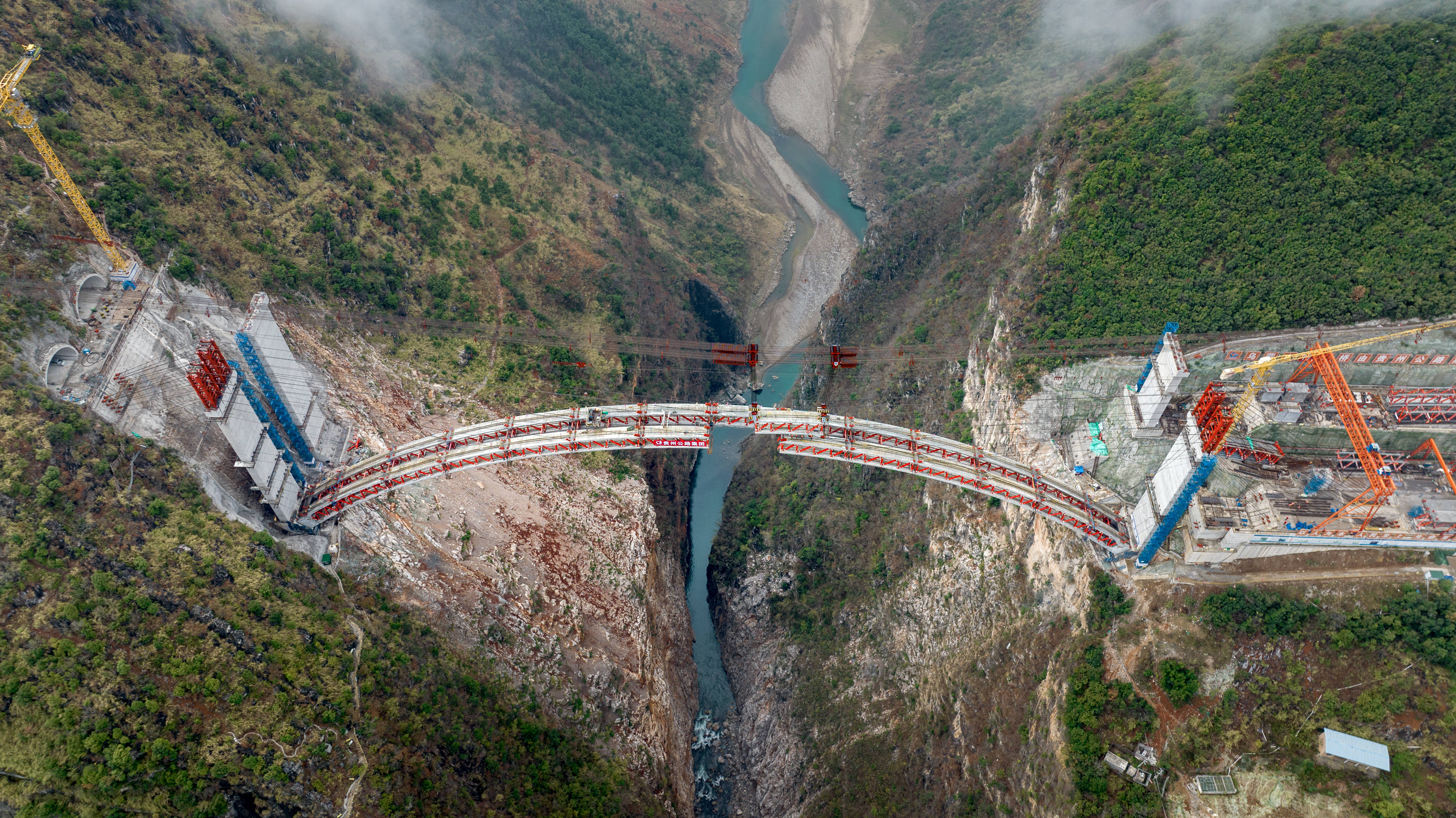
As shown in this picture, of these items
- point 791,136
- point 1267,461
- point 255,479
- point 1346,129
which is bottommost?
point 255,479

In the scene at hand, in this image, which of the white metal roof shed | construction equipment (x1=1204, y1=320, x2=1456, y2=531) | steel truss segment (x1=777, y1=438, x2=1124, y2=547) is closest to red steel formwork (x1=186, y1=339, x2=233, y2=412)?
steel truss segment (x1=777, y1=438, x2=1124, y2=547)

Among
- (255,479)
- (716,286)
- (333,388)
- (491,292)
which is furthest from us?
(716,286)

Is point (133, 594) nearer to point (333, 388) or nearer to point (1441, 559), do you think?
point (333, 388)

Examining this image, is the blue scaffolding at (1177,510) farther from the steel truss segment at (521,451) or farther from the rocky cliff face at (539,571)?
the rocky cliff face at (539,571)

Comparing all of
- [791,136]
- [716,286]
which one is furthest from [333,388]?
[791,136]

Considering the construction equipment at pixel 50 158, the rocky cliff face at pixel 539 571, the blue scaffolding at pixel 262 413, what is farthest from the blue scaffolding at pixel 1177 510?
the construction equipment at pixel 50 158

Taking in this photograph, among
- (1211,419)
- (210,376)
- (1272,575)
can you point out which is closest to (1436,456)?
(1272,575)
